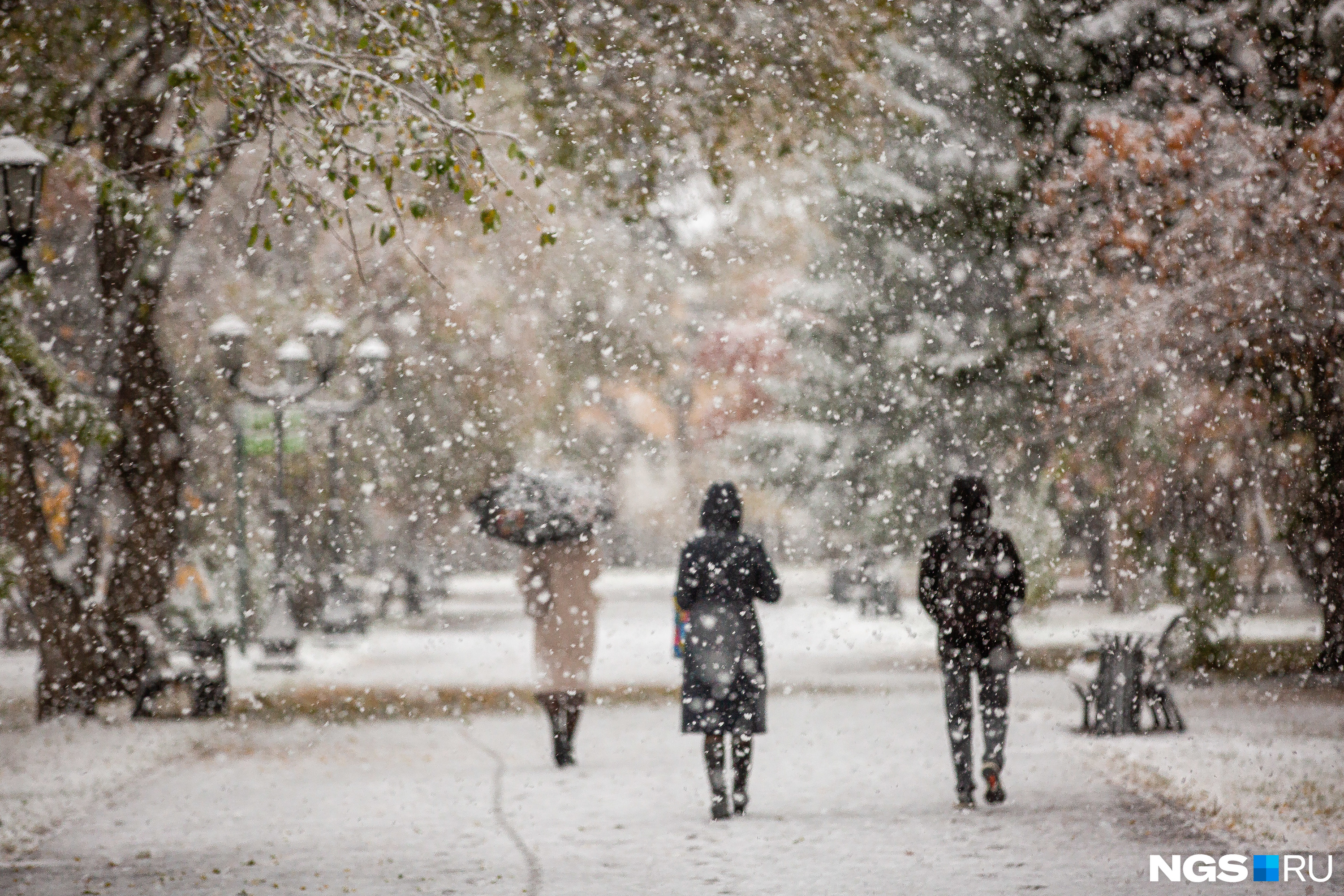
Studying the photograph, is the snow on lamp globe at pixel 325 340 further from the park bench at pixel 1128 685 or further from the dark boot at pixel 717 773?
the dark boot at pixel 717 773

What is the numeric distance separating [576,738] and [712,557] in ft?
13.5

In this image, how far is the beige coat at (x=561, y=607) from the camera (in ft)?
29.5

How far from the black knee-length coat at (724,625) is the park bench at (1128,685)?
3888mm

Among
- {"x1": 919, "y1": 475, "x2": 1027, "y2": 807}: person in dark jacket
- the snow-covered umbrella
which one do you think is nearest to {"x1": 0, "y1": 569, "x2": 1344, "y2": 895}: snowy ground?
{"x1": 919, "y1": 475, "x2": 1027, "y2": 807}: person in dark jacket

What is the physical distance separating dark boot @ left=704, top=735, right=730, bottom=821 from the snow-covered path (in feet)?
0.28

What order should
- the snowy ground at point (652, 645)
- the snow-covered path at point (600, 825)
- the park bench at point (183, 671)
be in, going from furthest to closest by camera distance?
the snowy ground at point (652, 645), the park bench at point (183, 671), the snow-covered path at point (600, 825)

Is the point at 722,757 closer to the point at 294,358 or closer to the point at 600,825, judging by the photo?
the point at 600,825

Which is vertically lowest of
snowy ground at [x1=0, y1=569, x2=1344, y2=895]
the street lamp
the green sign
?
snowy ground at [x1=0, y1=569, x2=1344, y2=895]

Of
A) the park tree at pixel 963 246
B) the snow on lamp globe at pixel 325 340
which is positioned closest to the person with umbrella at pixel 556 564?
the park tree at pixel 963 246

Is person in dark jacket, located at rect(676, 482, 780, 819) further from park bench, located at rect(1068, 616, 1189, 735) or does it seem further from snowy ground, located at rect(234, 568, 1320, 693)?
snowy ground, located at rect(234, 568, 1320, 693)

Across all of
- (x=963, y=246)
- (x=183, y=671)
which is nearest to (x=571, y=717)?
(x=183, y=671)

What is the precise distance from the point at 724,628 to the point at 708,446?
37.1ft

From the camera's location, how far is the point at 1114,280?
13.3 m

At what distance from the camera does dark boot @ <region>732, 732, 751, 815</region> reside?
7379 mm
